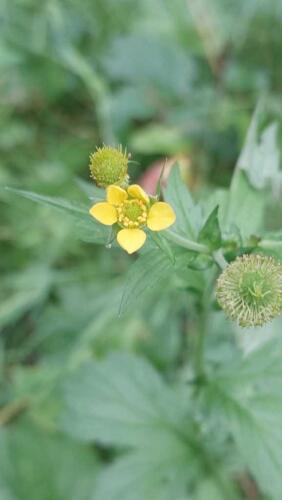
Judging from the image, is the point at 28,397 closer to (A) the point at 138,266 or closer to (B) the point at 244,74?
(A) the point at 138,266

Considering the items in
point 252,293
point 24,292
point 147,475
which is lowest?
point 252,293

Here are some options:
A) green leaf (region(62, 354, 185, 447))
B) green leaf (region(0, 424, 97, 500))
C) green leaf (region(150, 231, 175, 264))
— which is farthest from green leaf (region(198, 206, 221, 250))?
green leaf (region(0, 424, 97, 500))

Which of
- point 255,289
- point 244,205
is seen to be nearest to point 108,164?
point 255,289

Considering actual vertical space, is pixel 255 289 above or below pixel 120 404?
below

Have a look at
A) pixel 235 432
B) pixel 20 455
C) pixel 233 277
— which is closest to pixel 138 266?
pixel 233 277

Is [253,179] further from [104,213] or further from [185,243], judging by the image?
[104,213]

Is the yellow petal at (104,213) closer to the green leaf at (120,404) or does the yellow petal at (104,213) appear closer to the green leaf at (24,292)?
the green leaf at (120,404)

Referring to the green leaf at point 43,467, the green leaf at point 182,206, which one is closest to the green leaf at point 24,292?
the green leaf at point 43,467
